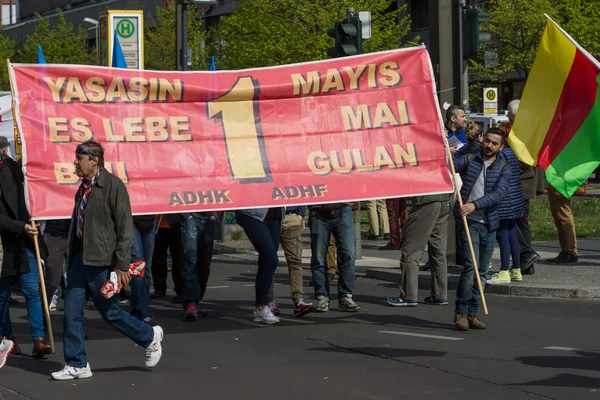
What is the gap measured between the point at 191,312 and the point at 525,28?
1366 inches

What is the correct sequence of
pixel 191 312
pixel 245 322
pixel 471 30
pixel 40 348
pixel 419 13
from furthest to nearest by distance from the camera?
pixel 419 13 → pixel 471 30 → pixel 191 312 → pixel 245 322 → pixel 40 348

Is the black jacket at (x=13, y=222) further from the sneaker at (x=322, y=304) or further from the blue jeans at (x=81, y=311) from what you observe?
the sneaker at (x=322, y=304)

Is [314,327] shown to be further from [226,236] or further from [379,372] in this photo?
[226,236]

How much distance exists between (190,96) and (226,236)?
10.5 m

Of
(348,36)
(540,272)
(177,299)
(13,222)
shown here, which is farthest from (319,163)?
(348,36)

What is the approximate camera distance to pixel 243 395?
7.52 metres

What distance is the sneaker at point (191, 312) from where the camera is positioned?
11078 millimetres

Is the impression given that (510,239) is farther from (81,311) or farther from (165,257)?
(81,311)

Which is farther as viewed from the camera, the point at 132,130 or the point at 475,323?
the point at 475,323

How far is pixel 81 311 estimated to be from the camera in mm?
8336

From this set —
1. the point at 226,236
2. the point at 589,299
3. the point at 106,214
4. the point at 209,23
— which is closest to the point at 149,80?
the point at 106,214

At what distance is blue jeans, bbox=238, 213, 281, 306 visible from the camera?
34.9 feet

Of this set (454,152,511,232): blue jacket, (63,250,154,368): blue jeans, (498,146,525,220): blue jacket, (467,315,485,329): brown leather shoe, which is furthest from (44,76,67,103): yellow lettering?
(498,146,525,220): blue jacket

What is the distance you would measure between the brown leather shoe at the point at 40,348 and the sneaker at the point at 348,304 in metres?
3.39
